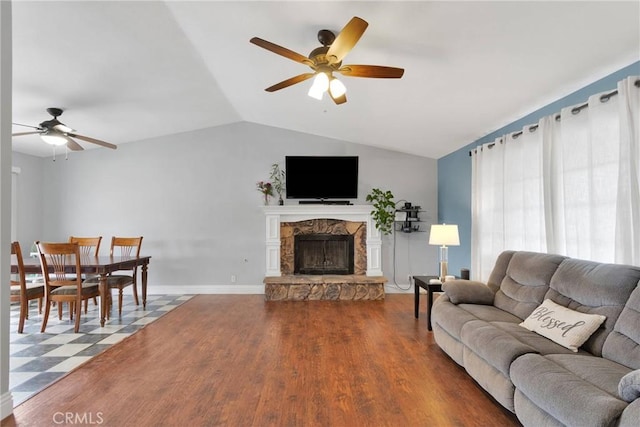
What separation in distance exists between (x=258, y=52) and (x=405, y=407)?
3395mm

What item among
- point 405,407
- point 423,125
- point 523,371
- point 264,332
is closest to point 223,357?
point 264,332

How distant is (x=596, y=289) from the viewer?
2.35 meters

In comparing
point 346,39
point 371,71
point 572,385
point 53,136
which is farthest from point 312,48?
point 53,136

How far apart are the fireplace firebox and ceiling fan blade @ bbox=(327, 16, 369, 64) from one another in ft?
12.3

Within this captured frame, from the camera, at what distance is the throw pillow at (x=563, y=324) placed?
7.33 ft

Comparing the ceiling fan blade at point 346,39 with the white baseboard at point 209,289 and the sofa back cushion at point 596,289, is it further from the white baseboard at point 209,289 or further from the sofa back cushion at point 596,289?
the white baseboard at point 209,289

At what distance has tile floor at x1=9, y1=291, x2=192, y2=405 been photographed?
276cm

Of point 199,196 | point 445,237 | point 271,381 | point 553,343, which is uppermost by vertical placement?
point 199,196

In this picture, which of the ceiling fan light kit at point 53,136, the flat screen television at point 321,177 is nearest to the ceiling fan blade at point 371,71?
the flat screen television at point 321,177

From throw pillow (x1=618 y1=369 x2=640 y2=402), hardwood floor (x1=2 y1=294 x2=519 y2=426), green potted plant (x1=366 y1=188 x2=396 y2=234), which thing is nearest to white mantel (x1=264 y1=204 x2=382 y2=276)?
green potted plant (x1=366 y1=188 x2=396 y2=234)

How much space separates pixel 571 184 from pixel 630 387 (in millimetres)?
1995

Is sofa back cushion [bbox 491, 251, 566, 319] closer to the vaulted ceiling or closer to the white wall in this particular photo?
the vaulted ceiling

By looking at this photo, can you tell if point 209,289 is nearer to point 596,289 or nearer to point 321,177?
point 321,177

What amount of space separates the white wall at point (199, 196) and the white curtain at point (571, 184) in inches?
77.9
